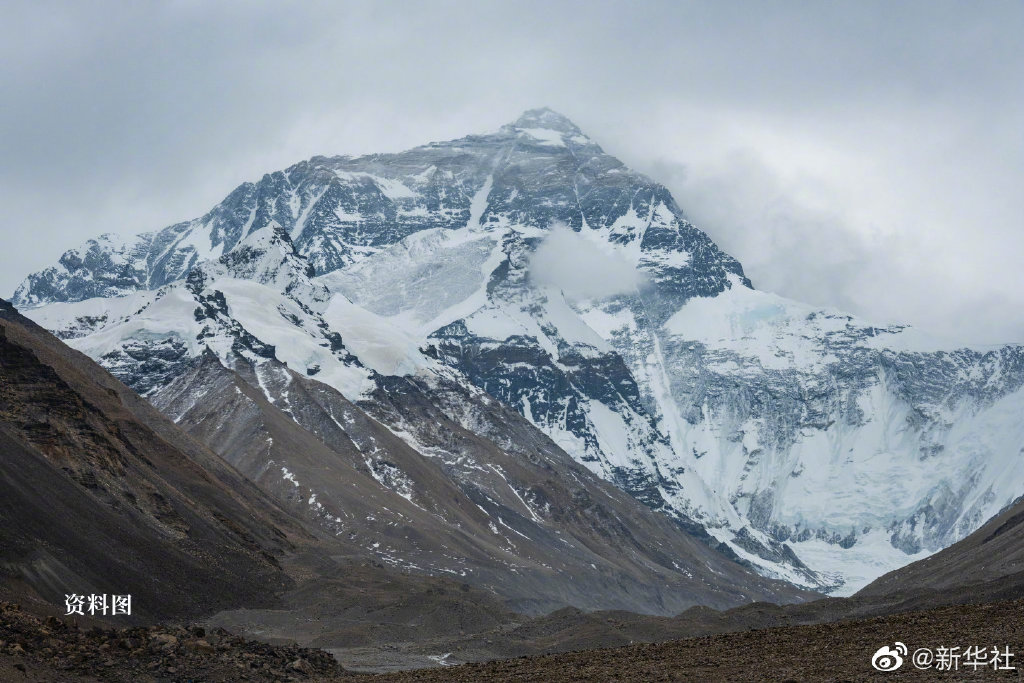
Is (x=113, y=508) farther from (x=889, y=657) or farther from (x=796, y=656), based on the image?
(x=889, y=657)

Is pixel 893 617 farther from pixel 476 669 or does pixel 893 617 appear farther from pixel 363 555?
pixel 363 555

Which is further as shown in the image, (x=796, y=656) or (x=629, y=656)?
(x=629, y=656)

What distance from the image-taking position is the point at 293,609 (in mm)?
132000

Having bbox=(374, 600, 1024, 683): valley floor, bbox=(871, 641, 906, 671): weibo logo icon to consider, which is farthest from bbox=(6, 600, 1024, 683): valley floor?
bbox=(871, 641, 906, 671): weibo logo icon

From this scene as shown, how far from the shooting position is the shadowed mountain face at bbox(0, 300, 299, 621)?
9394 cm

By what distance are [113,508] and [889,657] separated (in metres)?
83.9

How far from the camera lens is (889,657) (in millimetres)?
48844

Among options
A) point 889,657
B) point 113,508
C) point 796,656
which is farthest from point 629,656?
point 113,508

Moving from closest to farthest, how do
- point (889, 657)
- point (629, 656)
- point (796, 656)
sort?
point (889, 657) < point (796, 656) < point (629, 656)

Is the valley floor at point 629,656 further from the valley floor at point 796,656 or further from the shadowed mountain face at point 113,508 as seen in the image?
the shadowed mountain face at point 113,508

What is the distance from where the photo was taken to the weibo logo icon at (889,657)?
47.3 m

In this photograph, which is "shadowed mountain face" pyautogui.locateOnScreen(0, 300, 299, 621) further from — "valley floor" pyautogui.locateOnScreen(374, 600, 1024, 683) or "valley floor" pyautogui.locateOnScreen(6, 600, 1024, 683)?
"valley floor" pyautogui.locateOnScreen(374, 600, 1024, 683)

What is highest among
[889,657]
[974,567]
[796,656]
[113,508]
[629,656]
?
[113,508]

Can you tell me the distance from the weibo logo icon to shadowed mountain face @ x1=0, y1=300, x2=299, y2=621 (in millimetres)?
47088
